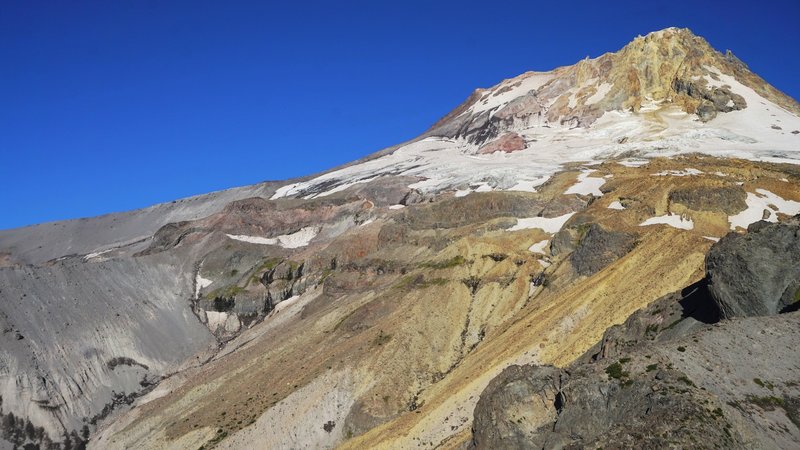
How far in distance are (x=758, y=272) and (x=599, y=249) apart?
27.8 m

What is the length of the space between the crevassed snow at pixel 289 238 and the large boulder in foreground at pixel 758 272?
258 ft

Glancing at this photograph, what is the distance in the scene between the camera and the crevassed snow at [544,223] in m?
74.5

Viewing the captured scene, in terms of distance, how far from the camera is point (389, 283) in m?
73.8

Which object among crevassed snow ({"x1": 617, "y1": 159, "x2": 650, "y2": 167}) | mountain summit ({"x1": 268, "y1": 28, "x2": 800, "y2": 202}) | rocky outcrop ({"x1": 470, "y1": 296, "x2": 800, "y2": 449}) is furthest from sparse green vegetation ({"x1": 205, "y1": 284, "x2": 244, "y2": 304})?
rocky outcrop ({"x1": 470, "y1": 296, "x2": 800, "y2": 449})

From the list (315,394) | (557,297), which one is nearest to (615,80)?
(557,297)

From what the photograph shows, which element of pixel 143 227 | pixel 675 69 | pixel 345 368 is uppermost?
pixel 143 227

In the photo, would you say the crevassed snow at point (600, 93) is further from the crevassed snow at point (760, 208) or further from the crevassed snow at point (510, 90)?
the crevassed snow at point (760, 208)

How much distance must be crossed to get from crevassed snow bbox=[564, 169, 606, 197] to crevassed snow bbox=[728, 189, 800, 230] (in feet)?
60.7

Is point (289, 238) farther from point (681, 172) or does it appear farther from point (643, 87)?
point (643, 87)

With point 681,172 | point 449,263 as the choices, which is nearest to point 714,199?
point 681,172

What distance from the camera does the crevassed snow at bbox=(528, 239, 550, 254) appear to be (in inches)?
2736

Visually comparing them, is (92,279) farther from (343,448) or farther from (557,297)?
(557,297)

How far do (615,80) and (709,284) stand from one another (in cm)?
11567

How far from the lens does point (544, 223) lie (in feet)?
251
